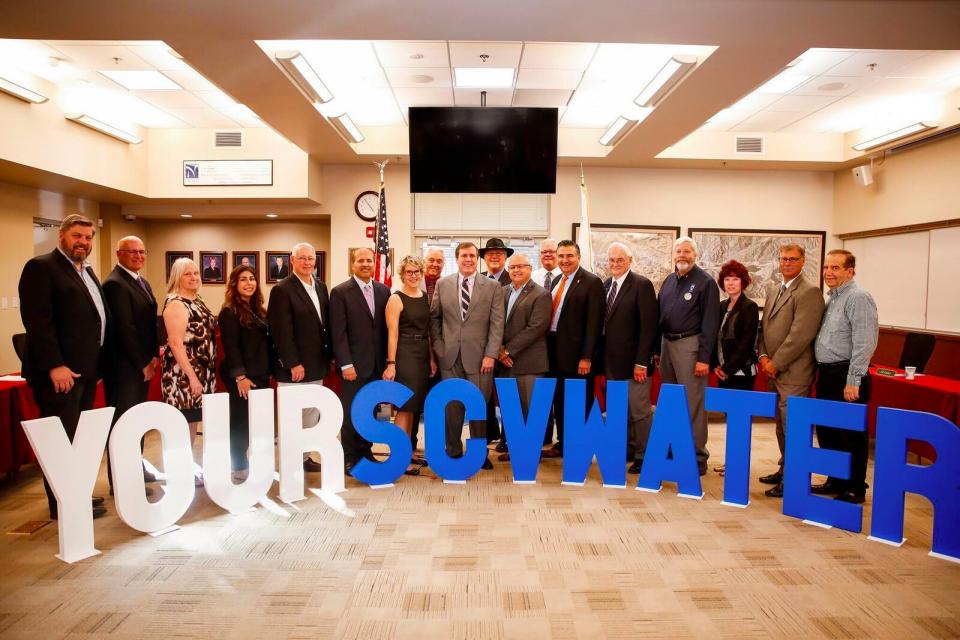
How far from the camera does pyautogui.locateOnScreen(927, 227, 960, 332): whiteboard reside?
6.30 metres

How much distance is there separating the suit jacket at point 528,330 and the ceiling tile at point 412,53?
2469 millimetres

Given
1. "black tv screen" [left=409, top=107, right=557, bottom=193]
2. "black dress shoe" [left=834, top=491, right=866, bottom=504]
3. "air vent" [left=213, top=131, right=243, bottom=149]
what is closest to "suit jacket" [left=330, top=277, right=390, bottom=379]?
"black tv screen" [left=409, top=107, right=557, bottom=193]

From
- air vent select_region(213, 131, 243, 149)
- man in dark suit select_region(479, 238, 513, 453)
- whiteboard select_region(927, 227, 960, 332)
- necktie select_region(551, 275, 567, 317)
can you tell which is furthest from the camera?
air vent select_region(213, 131, 243, 149)

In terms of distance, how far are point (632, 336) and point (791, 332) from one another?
1.02 metres

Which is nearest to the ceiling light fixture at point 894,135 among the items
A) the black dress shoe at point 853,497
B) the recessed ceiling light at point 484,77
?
the recessed ceiling light at point 484,77

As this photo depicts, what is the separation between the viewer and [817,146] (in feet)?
25.5

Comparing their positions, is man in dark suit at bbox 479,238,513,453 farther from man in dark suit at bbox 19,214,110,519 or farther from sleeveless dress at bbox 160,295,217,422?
man in dark suit at bbox 19,214,110,519

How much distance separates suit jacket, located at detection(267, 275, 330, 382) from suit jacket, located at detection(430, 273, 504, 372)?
32.2 inches

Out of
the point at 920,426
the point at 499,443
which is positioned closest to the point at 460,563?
the point at 499,443

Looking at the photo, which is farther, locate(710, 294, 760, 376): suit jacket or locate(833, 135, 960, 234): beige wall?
locate(833, 135, 960, 234): beige wall

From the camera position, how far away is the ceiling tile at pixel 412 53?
16.4ft

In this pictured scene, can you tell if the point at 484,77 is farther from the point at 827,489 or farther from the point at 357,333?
the point at 827,489

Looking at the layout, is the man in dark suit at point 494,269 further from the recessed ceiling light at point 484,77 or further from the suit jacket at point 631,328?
the recessed ceiling light at point 484,77

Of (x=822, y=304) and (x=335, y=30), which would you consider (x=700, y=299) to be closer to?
(x=822, y=304)
